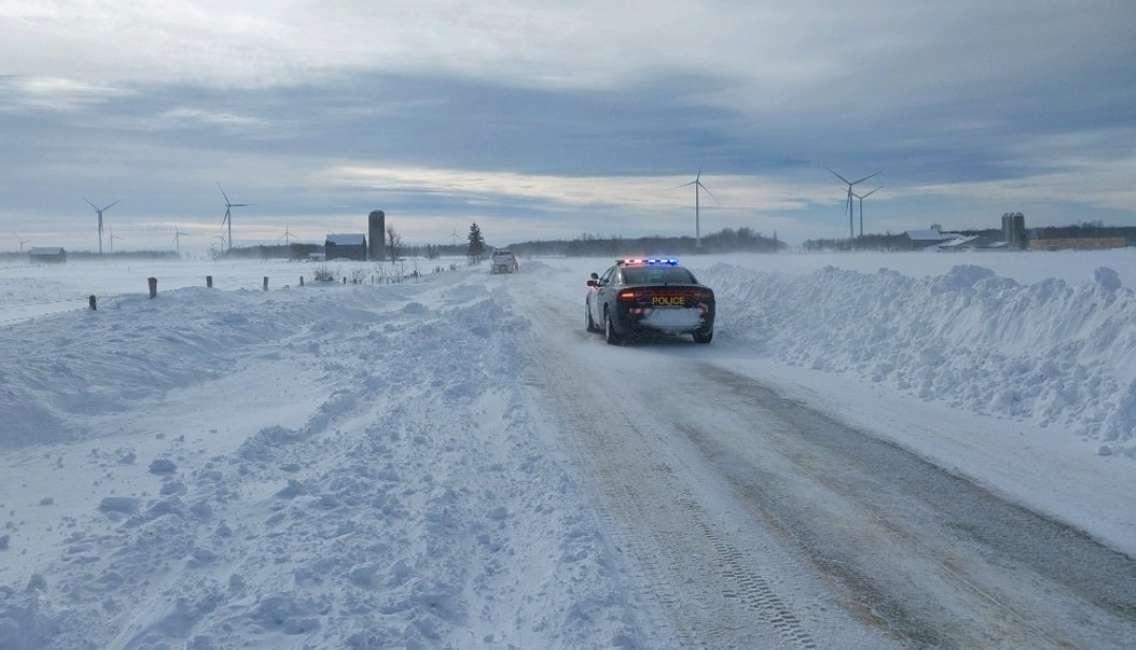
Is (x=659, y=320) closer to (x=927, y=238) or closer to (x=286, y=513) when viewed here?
(x=286, y=513)

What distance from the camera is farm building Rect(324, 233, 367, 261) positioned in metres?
117

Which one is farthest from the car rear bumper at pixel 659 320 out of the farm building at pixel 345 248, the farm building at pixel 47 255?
the farm building at pixel 47 255

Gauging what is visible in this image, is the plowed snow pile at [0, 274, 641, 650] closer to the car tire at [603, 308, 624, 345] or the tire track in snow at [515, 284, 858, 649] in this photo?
the tire track in snow at [515, 284, 858, 649]

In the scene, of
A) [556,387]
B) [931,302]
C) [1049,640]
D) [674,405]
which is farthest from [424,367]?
[1049,640]

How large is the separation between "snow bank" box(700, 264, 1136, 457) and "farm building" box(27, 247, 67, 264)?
138 m

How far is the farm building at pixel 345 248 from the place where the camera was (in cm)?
11719

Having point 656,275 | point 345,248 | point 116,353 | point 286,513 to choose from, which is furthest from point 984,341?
point 345,248

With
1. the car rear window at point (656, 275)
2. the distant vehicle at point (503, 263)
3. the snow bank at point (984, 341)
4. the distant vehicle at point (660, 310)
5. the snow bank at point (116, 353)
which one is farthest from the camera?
the distant vehicle at point (503, 263)

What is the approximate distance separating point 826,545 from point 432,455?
3595 millimetres

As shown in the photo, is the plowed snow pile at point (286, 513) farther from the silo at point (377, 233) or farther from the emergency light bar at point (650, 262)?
the silo at point (377, 233)

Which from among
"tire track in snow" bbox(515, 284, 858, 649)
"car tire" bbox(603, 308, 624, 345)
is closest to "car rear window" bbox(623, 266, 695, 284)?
"car tire" bbox(603, 308, 624, 345)

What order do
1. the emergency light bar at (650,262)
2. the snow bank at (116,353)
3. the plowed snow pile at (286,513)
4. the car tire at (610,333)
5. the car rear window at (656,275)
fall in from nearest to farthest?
the plowed snow pile at (286,513)
the snow bank at (116,353)
the car tire at (610,333)
the car rear window at (656,275)
the emergency light bar at (650,262)

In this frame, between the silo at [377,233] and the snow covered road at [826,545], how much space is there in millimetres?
102189

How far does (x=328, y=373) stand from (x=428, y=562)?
827cm
